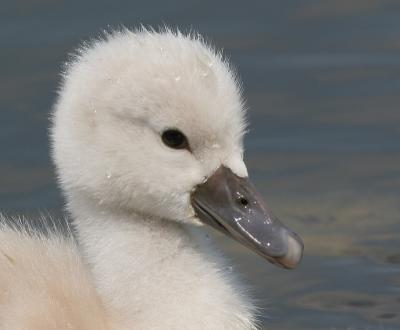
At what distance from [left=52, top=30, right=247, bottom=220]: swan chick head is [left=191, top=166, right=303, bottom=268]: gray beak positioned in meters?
0.04

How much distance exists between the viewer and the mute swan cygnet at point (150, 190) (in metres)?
6.26

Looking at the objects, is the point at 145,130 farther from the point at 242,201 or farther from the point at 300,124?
the point at 300,124

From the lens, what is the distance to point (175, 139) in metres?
6.29

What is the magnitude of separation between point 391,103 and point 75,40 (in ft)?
6.09

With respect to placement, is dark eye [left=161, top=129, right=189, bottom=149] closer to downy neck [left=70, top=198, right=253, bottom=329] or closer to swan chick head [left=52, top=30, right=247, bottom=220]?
swan chick head [left=52, top=30, right=247, bottom=220]

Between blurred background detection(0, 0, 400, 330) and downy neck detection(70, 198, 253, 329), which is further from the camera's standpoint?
blurred background detection(0, 0, 400, 330)

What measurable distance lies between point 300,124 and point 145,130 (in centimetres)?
276

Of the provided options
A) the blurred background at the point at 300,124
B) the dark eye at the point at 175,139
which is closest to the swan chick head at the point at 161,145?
the dark eye at the point at 175,139

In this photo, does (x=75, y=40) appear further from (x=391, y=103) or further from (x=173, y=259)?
(x=173, y=259)

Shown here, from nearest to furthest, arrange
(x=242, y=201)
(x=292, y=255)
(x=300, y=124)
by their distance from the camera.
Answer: (x=292, y=255) < (x=242, y=201) < (x=300, y=124)

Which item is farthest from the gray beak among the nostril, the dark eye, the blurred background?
the blurred background

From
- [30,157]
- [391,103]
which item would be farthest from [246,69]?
[30,157]

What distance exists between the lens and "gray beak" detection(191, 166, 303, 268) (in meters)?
6.29

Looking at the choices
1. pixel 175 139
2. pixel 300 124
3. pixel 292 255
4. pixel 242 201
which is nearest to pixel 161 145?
pixel 175 139
